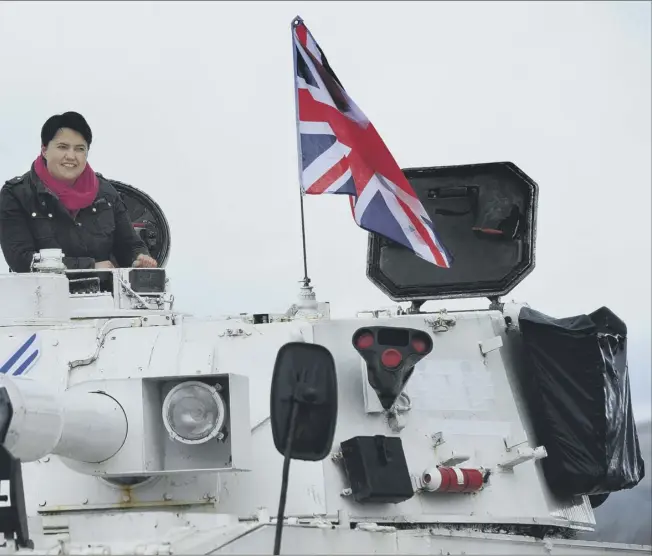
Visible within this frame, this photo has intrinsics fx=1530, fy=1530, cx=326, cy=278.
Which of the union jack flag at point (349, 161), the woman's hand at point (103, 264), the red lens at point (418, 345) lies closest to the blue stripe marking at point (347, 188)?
the union jack flag at point (349, 161)

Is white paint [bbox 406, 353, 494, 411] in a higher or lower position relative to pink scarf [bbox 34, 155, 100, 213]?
lower

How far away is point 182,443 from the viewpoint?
31.5ft

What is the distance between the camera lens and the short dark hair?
43.1 ft

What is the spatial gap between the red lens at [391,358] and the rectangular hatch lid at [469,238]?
266 cm

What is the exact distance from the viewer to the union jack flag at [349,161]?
12312 mm

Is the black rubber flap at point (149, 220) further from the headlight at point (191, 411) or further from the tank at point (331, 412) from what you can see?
the headlight at point (191, 411)

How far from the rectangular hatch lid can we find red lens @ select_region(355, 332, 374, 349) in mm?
2685

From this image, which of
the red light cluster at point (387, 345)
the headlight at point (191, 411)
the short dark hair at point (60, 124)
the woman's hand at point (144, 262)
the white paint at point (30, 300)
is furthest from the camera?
the woman's hand at point (144, 262)

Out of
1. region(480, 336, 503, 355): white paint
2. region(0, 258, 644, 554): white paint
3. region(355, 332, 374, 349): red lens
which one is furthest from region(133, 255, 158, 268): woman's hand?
region(355, 332, 374, 349): red lens

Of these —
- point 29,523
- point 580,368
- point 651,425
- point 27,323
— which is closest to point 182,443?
point 29,523

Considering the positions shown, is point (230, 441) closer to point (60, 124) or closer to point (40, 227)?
point (40, 227)

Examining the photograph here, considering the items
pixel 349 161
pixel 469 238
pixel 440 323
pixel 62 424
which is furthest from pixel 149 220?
pixel 62 424

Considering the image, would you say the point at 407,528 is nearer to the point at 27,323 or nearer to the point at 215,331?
the point at 215,331

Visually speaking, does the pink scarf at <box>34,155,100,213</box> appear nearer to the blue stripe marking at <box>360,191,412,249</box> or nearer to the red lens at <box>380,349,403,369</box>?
the blue stripe marking at <box>360,191,412,249</box>
